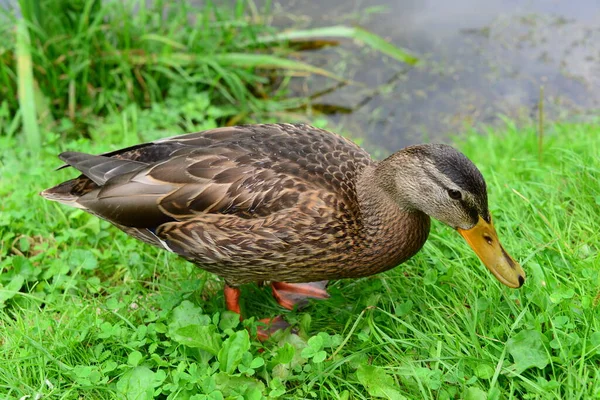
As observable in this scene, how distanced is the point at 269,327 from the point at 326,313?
28 centimetres

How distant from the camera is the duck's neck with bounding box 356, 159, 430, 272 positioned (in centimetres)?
277

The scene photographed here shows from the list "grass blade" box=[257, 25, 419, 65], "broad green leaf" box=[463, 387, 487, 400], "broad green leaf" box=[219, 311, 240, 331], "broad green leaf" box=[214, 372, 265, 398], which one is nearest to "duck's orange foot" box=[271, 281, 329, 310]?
"broad green leaf" box=[219, 311, 240, 331]

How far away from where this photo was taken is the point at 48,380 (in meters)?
2.65

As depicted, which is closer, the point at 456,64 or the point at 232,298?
the point at 232,298

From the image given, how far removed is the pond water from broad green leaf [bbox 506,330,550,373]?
2769 mm

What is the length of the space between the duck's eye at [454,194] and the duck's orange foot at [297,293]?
Answer: 986 mm

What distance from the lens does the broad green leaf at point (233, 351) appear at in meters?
2.60

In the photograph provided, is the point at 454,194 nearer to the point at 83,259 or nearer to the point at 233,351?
the point at 233,351

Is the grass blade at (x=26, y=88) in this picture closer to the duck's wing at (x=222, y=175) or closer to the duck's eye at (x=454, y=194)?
the duck's wing at (x=222, y=175)

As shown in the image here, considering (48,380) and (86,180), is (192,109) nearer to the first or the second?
(86,180)

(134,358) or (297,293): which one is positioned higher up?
(134,358)

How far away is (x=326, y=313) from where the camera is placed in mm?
3049

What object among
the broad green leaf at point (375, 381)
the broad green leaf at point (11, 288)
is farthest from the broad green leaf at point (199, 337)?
the broad green leaf at point (11, 288)

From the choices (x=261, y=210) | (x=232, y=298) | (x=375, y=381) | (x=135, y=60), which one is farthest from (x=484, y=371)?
(x=135, y=60)
